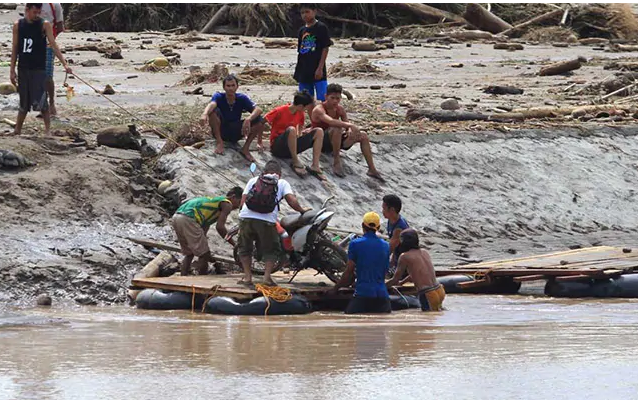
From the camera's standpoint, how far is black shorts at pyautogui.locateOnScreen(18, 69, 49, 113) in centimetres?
1523

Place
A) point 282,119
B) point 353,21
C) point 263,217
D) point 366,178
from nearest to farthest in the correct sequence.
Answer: point 263,217 < point 282,119 < point 366,178 < point 353,21

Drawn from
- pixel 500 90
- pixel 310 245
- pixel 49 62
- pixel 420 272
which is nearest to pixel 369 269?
pixel 420 272

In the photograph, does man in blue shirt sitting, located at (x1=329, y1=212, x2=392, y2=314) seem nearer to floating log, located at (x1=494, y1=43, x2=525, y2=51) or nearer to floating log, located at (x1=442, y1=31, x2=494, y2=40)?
floating log, located at (x1=494, y1=43, x2=525, y2=51)

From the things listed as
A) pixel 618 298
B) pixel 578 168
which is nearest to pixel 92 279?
pixel 618 298

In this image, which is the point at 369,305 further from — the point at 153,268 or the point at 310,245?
the point at 153,268

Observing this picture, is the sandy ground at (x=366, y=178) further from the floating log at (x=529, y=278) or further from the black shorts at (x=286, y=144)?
the floating log at (x=529, y=278)

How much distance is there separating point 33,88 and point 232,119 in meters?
2.28

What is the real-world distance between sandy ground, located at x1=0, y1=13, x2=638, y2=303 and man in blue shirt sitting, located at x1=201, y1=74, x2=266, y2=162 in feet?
0.66

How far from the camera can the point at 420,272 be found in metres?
12.6

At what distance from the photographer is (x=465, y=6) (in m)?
33.2

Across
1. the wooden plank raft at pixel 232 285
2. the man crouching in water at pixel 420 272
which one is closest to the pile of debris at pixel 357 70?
the wooden plank raft at pixel 232 285

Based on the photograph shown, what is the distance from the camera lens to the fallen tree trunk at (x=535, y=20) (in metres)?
31.9

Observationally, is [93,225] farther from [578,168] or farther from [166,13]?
[166,13]

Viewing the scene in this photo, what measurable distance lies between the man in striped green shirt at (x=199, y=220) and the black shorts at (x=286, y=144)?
2733 mm
